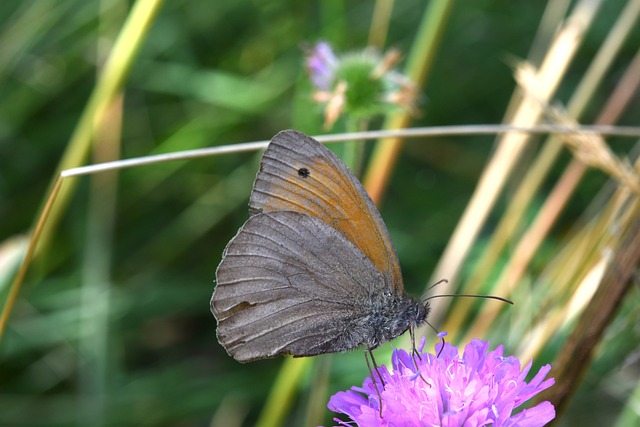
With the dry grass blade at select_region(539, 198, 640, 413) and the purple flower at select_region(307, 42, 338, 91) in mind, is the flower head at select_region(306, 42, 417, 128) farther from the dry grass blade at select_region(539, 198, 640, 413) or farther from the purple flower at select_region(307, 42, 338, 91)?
the dry grass blade at select_region(539, 198, 640, 413)

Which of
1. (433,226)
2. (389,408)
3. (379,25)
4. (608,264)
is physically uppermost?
(379,25)

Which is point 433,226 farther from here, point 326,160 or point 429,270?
point 326,160

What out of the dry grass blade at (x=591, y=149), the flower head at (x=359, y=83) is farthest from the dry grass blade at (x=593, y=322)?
the flower head at (x=359, y=83)

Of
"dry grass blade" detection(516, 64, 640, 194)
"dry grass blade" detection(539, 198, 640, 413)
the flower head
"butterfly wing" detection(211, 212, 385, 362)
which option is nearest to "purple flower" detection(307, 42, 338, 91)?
the flower head

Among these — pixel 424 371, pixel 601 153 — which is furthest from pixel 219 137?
pixel 424 371

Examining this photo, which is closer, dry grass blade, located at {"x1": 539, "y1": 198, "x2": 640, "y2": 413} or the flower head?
dry grass blade, located at {"x1": 539, "y1": 198, "x2": 640, "y2": 413}

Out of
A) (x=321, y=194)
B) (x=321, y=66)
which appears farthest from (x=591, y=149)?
(x=321, y=66)

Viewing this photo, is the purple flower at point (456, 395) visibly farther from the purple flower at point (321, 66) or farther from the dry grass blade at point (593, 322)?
the purple flower at point (321, 66)

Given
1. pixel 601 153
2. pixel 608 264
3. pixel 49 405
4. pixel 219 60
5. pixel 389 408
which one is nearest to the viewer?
pixel 389 408
